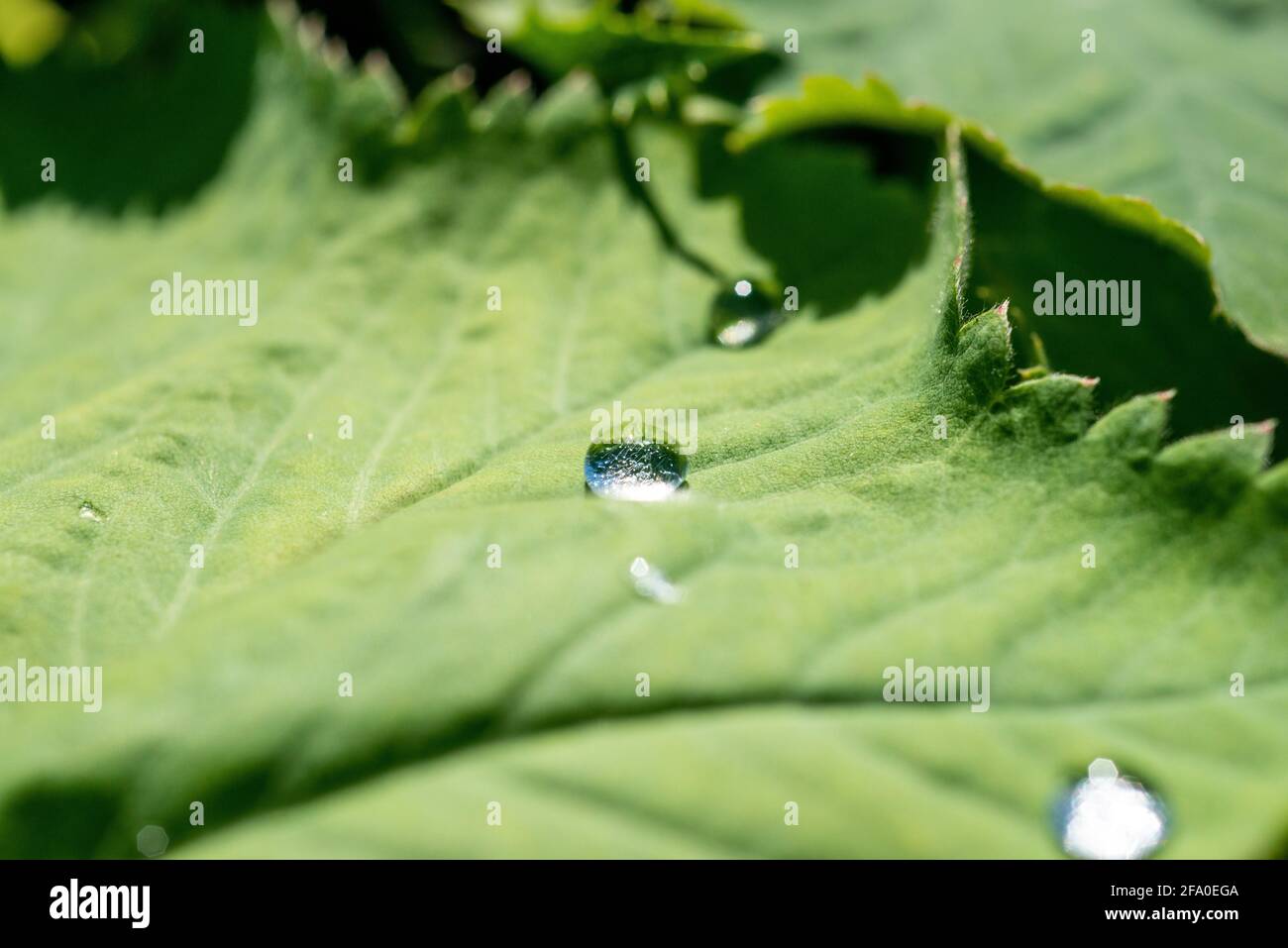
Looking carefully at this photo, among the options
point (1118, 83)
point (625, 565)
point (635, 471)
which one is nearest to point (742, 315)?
point (635, 471)

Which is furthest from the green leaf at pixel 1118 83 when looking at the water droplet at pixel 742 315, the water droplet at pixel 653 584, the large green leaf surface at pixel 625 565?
the water droplet at pixel 653 584

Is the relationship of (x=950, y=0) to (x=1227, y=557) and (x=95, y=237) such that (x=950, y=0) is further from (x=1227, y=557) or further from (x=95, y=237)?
(x=95, y=237)

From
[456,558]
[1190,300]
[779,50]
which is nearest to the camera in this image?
[456,558]

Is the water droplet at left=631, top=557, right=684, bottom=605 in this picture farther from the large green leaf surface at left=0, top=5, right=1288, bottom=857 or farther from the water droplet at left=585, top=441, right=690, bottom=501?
the water droplet at left=585, top=441, right=690, bottom=501

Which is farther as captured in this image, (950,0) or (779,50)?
(950,0)

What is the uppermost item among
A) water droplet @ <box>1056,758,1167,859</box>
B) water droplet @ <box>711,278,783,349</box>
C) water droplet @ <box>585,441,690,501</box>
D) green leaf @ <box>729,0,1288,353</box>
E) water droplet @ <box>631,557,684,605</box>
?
green leaf @ <box>729,0,1288,353</box>

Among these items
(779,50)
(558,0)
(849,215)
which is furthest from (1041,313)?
(558,0)

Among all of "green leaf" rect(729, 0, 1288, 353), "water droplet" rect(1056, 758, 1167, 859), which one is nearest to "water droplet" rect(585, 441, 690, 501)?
"water droplet" rect(1056, 758, 1167, 859)
